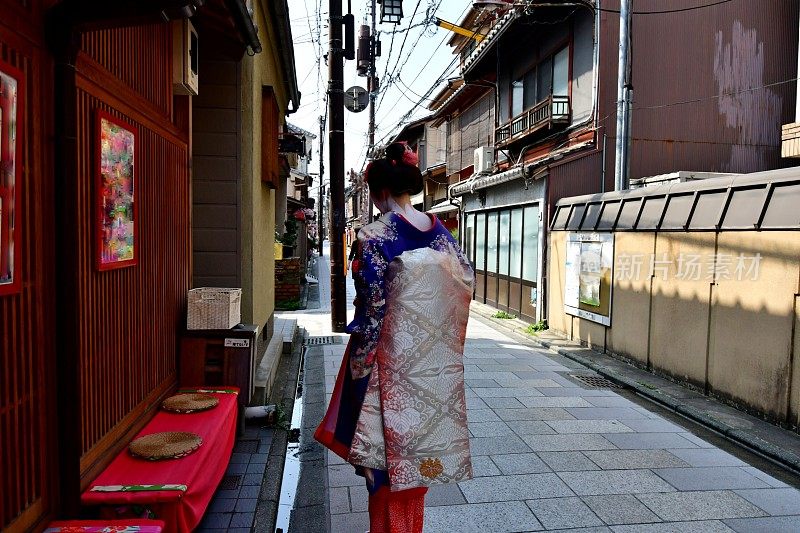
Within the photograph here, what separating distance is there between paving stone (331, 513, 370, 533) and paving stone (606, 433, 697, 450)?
10.3 feet

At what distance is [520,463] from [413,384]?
282 cm

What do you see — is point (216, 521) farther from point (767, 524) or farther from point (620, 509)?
Result: point (767, 524)

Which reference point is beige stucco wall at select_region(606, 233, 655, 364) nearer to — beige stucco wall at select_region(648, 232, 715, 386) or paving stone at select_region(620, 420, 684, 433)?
beige stucco wall at select_region(648, 232, 715, 386)

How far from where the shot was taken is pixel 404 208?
138 inches

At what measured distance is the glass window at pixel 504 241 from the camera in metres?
16.5

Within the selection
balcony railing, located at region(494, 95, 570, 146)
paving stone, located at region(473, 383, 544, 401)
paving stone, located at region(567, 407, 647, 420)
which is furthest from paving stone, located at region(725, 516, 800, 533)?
balcony railing, located at region(494, 95, 570, 146)

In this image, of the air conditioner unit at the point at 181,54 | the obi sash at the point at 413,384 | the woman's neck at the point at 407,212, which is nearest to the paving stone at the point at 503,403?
the obi sash at the point at 413,384

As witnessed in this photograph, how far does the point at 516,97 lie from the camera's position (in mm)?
18703

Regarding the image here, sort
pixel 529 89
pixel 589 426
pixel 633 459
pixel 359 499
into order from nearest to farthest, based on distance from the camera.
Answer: pixel 359 499 → pixel 633 459 → pixel 589 426 → pixel 529 89

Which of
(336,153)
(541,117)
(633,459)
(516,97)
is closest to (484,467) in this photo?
(633,459)

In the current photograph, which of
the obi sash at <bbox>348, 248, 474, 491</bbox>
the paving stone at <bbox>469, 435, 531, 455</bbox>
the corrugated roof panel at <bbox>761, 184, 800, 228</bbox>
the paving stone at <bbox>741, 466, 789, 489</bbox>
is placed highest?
the corrugated roof panel at <bbox>761, 184, 800, 228</bbox>

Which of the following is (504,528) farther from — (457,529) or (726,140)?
(726,140)

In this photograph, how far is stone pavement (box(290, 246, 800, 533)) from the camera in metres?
4.34

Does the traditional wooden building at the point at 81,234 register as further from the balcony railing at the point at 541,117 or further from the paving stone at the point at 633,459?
the balcony railing at the point at 541,117
